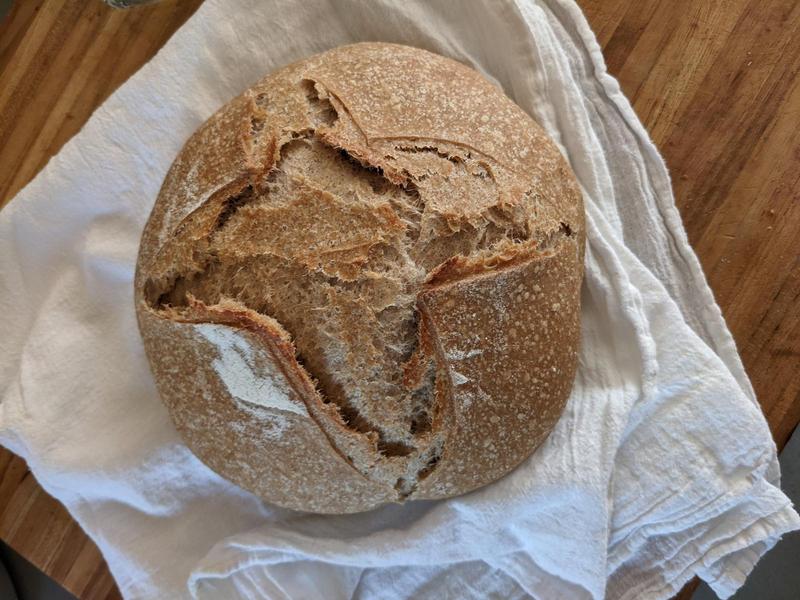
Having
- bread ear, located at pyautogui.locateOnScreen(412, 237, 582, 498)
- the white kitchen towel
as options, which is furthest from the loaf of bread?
the white kitchen towel

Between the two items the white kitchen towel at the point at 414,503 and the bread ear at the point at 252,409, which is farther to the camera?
the white kitchen towel at the point at 414,503

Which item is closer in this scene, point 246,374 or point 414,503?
point 246,374

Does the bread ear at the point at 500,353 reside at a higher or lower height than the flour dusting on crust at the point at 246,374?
higher

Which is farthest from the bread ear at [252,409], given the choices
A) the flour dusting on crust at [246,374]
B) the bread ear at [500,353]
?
the bread ear at [500,353]

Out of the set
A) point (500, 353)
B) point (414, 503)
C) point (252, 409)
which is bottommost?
point (414, 503)

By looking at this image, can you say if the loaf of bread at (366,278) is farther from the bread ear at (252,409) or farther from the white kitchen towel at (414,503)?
the white kitchen towel at (414,503)

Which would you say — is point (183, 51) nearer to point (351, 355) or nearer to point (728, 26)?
point (351, 355)

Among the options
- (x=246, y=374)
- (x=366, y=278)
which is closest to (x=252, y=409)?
(x=246, y=374)

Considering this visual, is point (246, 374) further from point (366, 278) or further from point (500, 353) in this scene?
point (500, 353)
